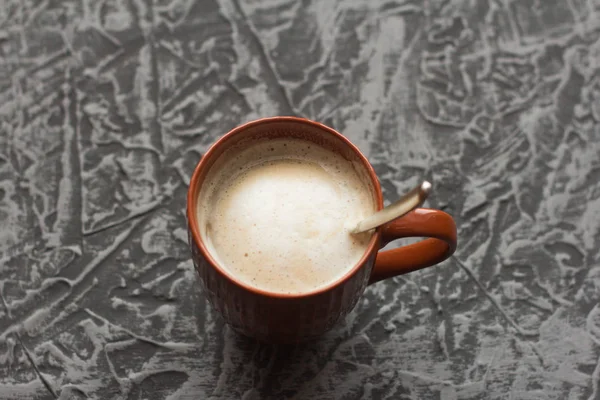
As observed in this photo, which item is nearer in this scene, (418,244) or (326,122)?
(418,244)

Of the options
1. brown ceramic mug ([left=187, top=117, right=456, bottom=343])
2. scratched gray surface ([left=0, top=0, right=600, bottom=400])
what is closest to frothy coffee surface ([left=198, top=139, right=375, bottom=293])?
brown ceramic mug ([left=187, top=117, right=456, bottom=343])

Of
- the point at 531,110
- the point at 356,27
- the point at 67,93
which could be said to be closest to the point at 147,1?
the point at 67,93

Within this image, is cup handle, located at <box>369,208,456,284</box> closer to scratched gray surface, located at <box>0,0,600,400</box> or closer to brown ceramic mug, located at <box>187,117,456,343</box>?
brown ceramic mug, located at <box>187,117,456,343</box>

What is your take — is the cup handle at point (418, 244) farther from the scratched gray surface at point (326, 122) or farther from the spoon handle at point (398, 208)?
the scratched gray surface at point (326, 122)

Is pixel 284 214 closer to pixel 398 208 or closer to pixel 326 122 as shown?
pixel 398 208

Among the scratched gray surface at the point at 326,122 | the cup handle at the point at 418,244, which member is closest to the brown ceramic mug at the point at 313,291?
the cup handle at the point at 418,244

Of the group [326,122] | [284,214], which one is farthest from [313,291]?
[326,122]
